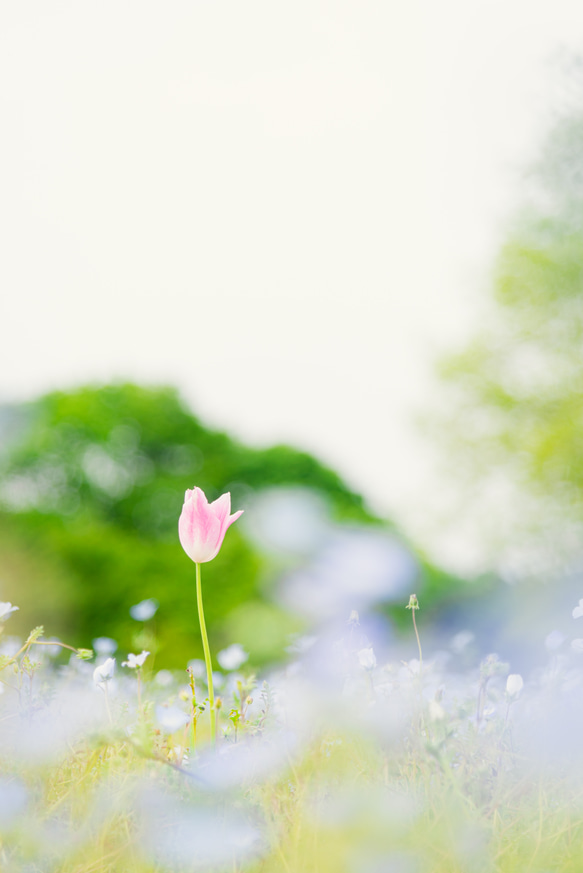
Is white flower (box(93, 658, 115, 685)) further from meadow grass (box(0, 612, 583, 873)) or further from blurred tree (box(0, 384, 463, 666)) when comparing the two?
blurred tree (box(0, 384, 463, 666))

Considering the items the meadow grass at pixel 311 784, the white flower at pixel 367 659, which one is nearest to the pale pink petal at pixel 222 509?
the meadow grass at pixel 311 784

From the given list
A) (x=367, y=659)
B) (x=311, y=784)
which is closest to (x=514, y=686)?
(x=367, y=659)

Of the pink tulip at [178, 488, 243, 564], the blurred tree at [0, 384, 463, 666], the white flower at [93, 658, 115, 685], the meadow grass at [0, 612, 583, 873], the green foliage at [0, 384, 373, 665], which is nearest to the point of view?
the meadow grass at [0, 612, 583, 873]

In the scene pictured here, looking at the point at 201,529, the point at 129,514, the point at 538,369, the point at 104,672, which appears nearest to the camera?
the point at 201,529

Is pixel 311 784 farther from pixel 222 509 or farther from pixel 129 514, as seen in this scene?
pixel 129 514

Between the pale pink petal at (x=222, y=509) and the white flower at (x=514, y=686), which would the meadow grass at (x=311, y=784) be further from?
the pale pink petal at (x=222, y=509)

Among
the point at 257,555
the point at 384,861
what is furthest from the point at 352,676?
the point at 257,555

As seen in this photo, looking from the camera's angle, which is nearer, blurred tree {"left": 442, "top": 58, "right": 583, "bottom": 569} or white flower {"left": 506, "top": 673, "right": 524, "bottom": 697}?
white flower {"left": 506, "top": 673, "right": 524, "bottom": 697}

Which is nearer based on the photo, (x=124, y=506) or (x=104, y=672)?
(x=104, y=672)

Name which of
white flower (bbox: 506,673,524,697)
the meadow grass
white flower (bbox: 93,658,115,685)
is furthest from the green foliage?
white flower (bbox: 506,673,524,697)

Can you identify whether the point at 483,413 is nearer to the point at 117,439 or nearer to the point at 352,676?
the point at 117,439
